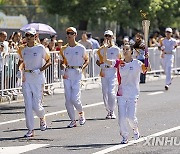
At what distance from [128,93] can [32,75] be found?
6.92 ft

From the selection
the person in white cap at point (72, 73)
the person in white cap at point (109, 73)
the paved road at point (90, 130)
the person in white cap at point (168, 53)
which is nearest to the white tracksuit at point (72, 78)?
the person in white cap at point (72, 73)

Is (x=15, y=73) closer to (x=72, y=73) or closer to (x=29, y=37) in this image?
(x=72, y=73)

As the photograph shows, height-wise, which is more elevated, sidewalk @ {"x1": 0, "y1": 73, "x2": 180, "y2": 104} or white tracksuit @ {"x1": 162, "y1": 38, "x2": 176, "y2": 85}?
white tracksuit @ {"x1": 162, "y1": 38, "x2": 176, "y2": 85}

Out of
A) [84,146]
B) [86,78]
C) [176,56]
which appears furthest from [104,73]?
[176,56]

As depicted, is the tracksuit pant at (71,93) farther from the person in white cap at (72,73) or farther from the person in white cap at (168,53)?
the person in white cap at (168,53)

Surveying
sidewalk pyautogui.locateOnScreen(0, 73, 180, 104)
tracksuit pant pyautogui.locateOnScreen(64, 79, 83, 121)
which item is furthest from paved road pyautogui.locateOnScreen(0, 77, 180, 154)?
sidewalk pyautogui.locateOnScreen(0, 73, 180, 104)

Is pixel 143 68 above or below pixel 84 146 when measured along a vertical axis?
above

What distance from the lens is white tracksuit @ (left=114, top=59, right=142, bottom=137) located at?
1410 centimetres

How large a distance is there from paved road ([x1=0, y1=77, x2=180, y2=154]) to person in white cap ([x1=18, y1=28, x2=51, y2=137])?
491 millimetres

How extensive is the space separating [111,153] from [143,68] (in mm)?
1914

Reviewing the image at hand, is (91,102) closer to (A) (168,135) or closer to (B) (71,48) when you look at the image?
(B) (71,48)

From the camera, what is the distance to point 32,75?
1532 cm

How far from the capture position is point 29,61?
15.4 meters

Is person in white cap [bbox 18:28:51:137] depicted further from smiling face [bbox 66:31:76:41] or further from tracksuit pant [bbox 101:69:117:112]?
tracksuit pant [bbox 101:69:117:112]
